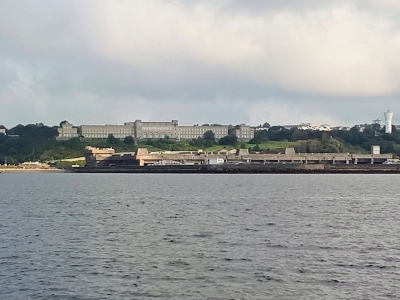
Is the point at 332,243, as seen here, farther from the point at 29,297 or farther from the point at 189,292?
the point at 29,297

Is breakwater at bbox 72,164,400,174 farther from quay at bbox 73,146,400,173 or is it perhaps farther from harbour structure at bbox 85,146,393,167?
harbour structure at bbox 85,146,393,167

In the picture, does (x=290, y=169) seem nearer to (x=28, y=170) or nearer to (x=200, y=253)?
(x=28, y=170)

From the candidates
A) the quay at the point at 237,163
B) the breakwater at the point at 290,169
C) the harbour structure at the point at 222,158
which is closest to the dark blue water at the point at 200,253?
the breakwater at the point at 290,169

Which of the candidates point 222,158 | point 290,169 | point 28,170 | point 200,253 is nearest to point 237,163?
point 222,158

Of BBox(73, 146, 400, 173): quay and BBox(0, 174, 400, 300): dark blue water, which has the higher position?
BBox(73, 146, 400, 173): quay

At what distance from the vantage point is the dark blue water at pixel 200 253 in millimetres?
21609

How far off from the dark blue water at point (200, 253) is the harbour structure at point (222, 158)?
3620 inches

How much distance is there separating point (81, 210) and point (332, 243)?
2175 centimetres

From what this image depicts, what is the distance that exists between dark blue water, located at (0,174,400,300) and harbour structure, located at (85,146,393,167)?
3620 inches

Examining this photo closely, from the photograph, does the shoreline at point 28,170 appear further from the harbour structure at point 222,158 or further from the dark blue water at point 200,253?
the dark blue water at point 200,253

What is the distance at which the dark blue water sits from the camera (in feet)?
70.9

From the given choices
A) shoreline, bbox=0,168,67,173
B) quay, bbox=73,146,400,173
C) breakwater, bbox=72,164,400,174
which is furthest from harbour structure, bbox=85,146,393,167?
shoreline, bbox=0,168,67,173

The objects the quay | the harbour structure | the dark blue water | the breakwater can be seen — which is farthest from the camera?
the harbour structure

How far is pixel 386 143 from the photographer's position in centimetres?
18675
